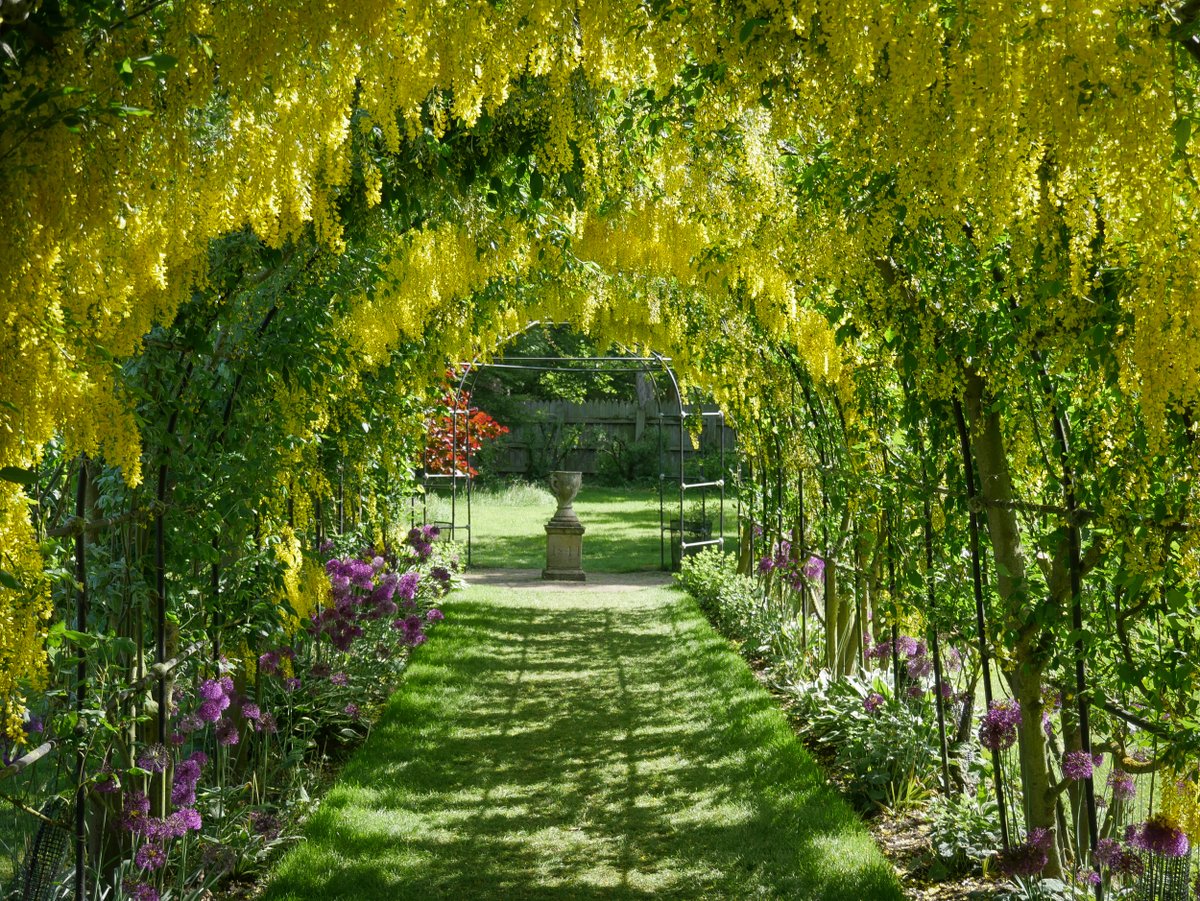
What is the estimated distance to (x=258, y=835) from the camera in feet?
11.2

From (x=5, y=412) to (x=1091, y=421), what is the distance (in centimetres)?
219

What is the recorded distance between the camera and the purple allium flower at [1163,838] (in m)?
2.46

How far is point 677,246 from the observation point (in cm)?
503

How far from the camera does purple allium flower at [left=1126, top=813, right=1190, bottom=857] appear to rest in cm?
246

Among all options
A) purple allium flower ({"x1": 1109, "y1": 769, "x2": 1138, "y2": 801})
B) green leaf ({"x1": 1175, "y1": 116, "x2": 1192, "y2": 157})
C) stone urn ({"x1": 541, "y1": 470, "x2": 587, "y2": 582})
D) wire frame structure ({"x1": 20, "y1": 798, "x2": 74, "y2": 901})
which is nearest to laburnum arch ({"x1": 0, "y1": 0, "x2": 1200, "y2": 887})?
green leaf ({"x1": 1175, "y1": 116, "x2": 1192, "y2": 157})

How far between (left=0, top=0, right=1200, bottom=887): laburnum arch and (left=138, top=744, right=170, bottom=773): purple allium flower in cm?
35

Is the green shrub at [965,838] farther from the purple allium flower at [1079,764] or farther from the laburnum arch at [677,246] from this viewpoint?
the purple allium flower at [1079,764]

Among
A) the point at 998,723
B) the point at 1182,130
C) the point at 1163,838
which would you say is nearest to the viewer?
the point at 1182,130

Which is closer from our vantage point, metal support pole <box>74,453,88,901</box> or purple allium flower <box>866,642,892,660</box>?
metal support pole <box>74,453,88,901</box>

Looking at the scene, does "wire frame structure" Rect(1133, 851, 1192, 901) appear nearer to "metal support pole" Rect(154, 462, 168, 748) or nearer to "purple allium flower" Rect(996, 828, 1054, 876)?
"purple allium flower" Rect(996, 828, 1054, 876)

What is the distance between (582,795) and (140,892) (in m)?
2.03

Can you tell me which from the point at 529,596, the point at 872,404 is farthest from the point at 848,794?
the point at 529,596

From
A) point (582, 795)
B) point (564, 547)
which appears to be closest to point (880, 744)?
point (582, 795)

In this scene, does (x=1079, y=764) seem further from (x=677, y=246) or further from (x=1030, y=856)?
(x=677, y=246)
